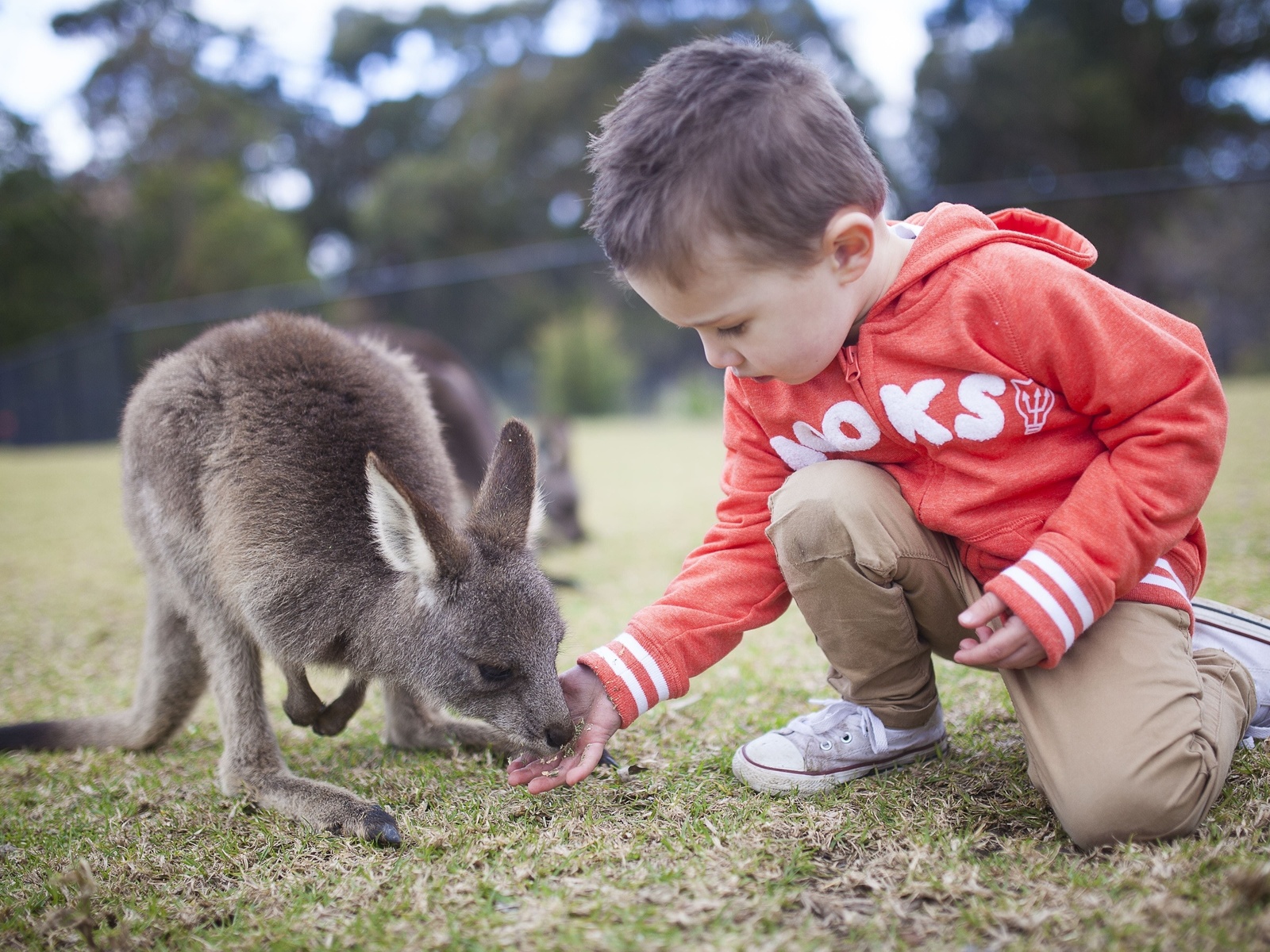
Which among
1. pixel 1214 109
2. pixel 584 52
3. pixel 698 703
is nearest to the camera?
pixel 698 703

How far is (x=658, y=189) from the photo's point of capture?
5.48 feet

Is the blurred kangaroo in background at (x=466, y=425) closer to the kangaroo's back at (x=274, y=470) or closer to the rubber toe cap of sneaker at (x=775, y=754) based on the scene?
the kangaroo's back at (x=274, y=470)

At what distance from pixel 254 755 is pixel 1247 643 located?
7.60 ft

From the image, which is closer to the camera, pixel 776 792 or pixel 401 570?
pixel 776 792

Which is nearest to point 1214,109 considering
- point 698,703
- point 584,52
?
point 584,52

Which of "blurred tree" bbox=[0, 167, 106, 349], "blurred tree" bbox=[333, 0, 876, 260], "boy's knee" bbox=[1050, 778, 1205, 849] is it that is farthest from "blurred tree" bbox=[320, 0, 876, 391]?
"boy's knee" bbox=[1050, 778, 1205, 849]

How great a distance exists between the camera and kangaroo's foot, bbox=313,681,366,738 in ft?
8.00

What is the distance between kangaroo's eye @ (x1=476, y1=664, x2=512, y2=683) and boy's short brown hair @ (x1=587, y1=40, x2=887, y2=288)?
3.09ft

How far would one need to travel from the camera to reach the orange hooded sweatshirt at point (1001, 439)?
65.6 inches

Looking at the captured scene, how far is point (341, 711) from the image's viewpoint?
2451mm

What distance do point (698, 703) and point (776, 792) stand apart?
0.66m

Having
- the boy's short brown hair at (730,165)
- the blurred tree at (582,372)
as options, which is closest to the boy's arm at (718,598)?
the boy's short brown hair at (730,165)

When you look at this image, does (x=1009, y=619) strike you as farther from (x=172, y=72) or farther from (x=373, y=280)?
(x=172, y=72)

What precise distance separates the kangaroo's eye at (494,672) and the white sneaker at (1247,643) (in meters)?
1.48
